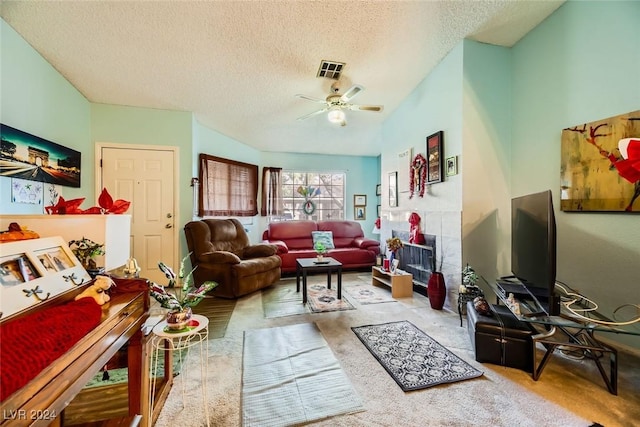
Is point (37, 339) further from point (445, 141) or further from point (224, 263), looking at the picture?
point (445, 141)

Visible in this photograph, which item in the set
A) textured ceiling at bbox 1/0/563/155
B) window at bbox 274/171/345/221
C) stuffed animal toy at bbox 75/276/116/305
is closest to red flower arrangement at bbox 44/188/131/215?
stuffed animal toy at bbox 75/276/116/305

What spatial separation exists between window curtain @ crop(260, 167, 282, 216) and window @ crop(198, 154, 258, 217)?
8.0 inches

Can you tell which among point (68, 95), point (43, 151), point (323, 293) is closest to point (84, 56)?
point (68, 95)

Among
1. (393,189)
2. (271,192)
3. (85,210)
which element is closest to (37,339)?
(85,210)

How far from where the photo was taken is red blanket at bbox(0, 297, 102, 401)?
1.77ft

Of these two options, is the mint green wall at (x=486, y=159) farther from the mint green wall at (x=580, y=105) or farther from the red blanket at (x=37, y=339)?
the red blanket at (x=37, y=339)

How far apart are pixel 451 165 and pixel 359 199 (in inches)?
138

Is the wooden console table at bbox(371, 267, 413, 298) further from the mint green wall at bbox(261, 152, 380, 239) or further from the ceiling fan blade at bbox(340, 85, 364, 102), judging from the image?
the mint green wall at bbox(261, 152, 380, 239)

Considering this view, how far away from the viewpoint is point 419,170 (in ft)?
11.1

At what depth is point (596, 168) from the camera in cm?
205

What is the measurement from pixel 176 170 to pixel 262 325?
2.62 metres

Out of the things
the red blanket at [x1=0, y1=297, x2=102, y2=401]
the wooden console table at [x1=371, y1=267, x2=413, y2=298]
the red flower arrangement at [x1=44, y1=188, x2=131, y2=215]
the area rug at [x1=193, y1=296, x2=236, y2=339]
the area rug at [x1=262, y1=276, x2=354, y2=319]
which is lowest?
the area rug at [x1=193, y1=296, x2=236, y2=339]

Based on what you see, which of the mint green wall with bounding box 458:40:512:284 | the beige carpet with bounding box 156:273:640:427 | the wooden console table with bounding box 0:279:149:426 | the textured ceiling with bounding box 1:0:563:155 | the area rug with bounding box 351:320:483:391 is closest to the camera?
the wooden console table with bounding box 0:279:149:426

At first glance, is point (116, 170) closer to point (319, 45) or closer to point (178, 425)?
point (319, 45)
